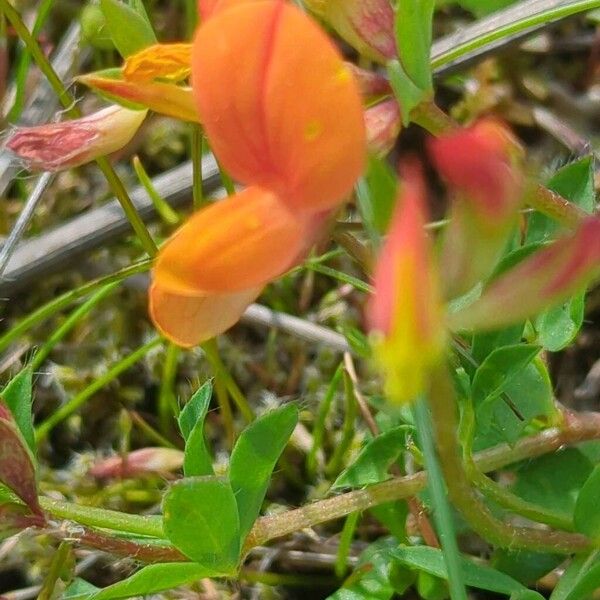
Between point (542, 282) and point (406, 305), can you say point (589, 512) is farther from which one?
point (406, 305)

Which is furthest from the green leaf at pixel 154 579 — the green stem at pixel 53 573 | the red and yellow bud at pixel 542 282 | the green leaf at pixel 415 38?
the green leaf at pixel 415 38

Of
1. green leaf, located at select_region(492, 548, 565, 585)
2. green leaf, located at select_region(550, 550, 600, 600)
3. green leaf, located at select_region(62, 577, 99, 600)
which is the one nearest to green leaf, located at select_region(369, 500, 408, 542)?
green leaf, located at select_region(492, 548, 565, 585)

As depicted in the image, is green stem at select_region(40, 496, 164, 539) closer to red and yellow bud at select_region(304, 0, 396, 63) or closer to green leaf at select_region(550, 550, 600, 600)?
green leaf at select_region(550, 550, 600, 600)

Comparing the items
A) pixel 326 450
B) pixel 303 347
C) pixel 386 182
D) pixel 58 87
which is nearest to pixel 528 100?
pixel 303 347

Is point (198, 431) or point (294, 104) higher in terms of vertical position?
point (294, 104)

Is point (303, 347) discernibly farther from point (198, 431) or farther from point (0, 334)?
point (198, 431)

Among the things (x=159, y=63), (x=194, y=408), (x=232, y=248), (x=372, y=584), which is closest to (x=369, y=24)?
(x=159, y=63)
